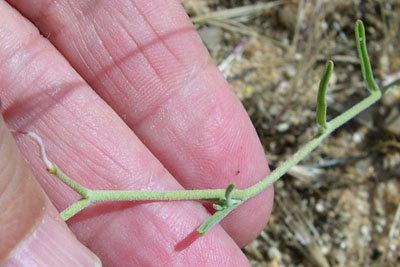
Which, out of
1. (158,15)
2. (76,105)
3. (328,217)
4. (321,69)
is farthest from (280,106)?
(76,105)

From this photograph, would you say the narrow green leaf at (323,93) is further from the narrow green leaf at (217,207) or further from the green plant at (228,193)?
the narrow green leaf at (217,207)

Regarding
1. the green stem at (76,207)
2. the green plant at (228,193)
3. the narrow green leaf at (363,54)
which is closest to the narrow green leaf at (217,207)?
the green plant at (228,193)

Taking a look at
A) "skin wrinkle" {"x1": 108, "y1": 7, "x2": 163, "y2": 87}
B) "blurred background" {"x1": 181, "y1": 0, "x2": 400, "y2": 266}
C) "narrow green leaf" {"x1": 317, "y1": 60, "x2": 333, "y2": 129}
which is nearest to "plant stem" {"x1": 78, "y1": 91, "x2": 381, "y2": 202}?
"narrow green leaf" {"x1": 317, "y1": 60, "x2": 333, "y2": 129}

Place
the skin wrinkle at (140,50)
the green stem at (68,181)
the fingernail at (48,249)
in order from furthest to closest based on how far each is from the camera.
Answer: the skin wrinkle at (140,50)
the fingernail at (48,249)
the green stem at (68,181)

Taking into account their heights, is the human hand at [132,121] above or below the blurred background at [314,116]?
above

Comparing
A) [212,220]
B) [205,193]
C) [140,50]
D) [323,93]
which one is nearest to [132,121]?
[140,50]

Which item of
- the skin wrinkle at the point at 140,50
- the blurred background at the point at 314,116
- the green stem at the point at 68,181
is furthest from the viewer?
the blurred background at the point at 314,116
